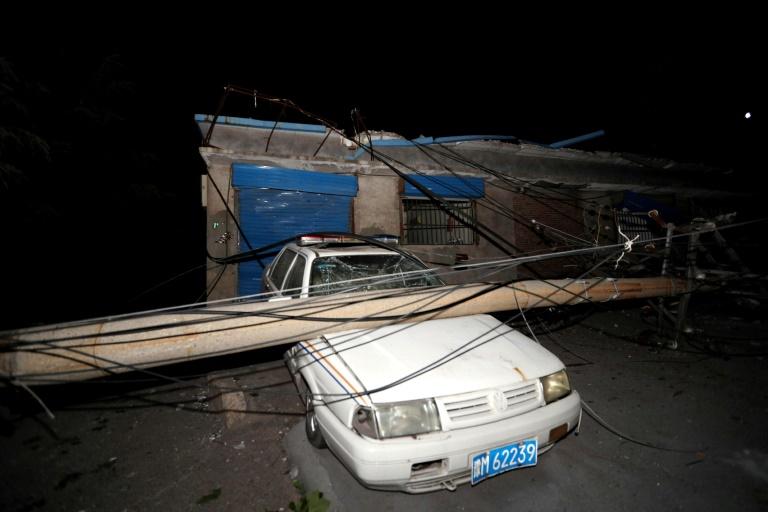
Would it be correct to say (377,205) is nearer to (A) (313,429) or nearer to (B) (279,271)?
(B) (279,271)

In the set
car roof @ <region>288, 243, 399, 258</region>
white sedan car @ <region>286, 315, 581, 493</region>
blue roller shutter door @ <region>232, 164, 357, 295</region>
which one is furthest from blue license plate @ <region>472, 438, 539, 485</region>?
blue roller shutter door @ <region>232, 164, 357, 295</region>

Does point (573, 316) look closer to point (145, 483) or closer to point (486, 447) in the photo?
point (486, 447)

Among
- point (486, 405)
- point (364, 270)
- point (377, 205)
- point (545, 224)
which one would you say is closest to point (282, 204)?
point (377, 205)

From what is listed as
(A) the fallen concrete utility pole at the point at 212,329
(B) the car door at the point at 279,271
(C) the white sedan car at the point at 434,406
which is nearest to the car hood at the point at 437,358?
(C) the white sedan car at the point at 434,406

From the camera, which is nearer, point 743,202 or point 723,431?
point 723,431

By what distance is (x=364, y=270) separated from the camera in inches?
159

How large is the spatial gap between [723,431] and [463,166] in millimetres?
6493

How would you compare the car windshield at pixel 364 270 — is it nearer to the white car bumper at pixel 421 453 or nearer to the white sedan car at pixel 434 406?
the white sedan car at pixel 434 406

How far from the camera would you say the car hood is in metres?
2.35

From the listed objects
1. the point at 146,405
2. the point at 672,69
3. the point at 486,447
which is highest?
the point at 672,69

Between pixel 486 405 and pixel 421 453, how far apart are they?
23.4 inches

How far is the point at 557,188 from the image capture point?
9.32 m

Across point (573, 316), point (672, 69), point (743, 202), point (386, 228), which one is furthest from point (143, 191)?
point (743, 202)

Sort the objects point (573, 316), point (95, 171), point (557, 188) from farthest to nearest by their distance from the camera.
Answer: point (95, 171), point (557, 188), point (573, 316)
